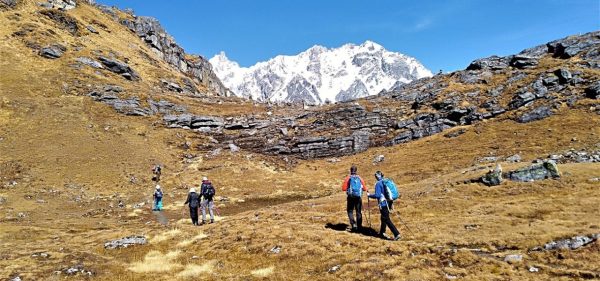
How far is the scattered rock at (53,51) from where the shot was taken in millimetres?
99950

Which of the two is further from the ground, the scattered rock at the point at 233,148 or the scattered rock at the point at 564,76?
the scattered rock at the point at 564,76

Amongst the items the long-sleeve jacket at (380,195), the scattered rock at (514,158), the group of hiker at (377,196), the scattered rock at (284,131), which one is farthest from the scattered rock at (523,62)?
the long-sleeve jacket at (380,195)

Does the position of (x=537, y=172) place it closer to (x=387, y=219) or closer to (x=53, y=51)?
(x=387, y=219)

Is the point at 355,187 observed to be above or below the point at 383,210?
above

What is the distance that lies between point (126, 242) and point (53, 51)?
3768 inches

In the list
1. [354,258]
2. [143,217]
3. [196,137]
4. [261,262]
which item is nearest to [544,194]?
[354,258]

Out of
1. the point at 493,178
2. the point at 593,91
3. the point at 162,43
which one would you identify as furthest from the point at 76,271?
the point at 162,43

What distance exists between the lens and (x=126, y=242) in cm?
2698

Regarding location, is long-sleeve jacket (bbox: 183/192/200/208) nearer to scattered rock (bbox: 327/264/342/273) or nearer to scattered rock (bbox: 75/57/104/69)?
scattered rock (bbox: 327/264/342/273)

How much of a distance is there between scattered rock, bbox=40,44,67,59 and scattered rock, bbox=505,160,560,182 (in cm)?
10798

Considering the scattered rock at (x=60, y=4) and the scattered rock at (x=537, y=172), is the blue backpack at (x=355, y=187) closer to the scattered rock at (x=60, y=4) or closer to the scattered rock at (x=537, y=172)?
the scattered rock at (x=537, y=172)

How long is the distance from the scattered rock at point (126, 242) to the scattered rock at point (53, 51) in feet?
305

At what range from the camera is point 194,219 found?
33844 millimetres

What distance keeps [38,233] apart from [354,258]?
2607 cm
